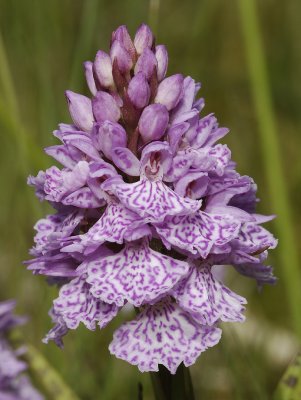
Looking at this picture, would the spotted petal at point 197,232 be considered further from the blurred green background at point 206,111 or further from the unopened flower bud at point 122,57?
the blurred green background at point 206,111

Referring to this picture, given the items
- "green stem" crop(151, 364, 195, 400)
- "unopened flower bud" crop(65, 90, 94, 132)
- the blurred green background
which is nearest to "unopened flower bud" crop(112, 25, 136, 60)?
"unopened flower bud" crop(65, 90, 94, 132)

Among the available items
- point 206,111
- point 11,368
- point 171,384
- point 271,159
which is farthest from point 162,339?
point 206,111

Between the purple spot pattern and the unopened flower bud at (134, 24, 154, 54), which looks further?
the unopened flower bud at (134, 24, 154, 54)

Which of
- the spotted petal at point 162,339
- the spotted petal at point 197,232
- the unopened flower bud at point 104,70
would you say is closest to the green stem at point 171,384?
the spotted petal at point 162,339

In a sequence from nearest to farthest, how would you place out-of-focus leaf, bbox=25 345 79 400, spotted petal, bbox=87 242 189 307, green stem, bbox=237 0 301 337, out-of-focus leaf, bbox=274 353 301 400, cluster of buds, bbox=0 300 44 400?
spotted petal, bbox=87 242 189 307 < out-of-focus leaf, bbox=274 353 301 400 < out-of-focus leaf, bbox=25 345 79 400 < cluster of buds, bbox=0 300 44 400 < green stem, bbox=237 0 301 337

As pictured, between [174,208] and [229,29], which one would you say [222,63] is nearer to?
[229,29]

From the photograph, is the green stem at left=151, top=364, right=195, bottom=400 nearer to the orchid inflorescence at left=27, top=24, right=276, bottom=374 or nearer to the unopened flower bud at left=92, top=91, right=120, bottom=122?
the orchid inflorescence at left=27, top=24, right=276, bottom=374
